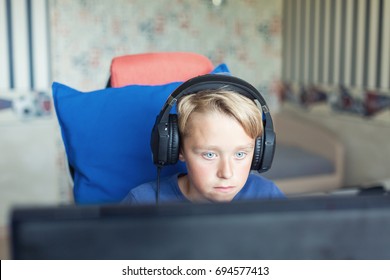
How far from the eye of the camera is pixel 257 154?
4.13ft

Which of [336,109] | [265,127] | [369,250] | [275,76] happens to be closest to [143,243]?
[369,250]

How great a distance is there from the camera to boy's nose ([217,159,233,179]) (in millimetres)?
1114

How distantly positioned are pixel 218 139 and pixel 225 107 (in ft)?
0.25

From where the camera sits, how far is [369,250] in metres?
0.55

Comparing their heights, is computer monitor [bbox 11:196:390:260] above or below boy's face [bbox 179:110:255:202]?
above

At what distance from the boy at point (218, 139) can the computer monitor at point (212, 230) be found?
21.3 inches

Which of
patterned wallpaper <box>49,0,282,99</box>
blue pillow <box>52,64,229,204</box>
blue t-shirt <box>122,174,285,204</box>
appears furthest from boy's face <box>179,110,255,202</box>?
patterned wallpaper <box>49,0,282,99</box>

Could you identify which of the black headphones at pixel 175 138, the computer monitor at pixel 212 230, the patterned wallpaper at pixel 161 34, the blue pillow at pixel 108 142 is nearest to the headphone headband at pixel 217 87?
the black headphones at pixel 175 138

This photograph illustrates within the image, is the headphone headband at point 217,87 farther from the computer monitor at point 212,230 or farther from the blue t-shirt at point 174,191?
the computer monitor at point 212,230

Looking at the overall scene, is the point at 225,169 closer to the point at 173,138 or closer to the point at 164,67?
the point at 173,138

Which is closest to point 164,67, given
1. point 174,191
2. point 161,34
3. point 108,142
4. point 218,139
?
point 108,142

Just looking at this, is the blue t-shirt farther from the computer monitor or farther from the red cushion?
the computer monitor

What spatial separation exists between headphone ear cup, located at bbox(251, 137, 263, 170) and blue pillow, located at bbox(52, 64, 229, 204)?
1.67 feet
